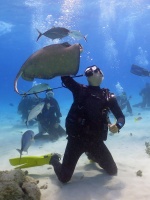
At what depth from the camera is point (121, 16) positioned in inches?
1567

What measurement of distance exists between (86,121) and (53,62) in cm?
167

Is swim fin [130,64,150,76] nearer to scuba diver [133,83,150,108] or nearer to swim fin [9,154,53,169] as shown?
swim fin [9,154,53,169]

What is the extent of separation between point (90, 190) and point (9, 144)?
7.06 meters

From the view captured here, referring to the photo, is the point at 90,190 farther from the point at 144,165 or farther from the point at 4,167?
the point at 4,167

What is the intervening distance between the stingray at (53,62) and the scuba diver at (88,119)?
3.77 feet

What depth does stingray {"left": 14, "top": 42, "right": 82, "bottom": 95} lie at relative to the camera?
13.4 feet

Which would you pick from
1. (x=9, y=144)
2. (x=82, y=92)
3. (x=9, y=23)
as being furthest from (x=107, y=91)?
(x=9, y=23)

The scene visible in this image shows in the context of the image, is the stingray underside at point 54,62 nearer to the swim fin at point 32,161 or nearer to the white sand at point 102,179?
the white sand at point 102,179

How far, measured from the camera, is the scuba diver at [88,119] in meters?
5.28

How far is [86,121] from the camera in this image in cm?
525

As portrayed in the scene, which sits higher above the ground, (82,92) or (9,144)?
(82,92)

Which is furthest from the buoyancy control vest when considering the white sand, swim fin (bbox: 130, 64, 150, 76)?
swim fin (bbox: 130, 64, 150, 76)

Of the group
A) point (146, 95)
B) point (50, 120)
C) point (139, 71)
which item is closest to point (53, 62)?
point (50, 120)

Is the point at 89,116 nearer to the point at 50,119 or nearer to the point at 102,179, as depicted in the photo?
the point at 102,179
